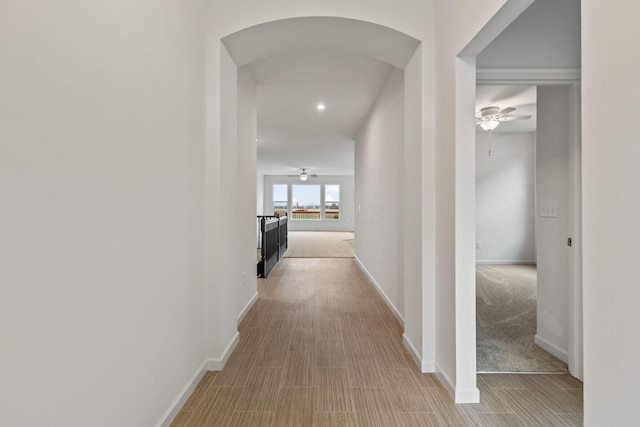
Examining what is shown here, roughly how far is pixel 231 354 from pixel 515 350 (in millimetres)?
2291

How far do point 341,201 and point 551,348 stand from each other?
41.1 ft

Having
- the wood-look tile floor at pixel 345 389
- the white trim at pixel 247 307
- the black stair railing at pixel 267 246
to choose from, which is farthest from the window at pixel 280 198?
the wood-look tile floor at pixel 345 389

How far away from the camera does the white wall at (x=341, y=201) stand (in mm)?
14594

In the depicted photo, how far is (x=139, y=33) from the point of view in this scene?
4.72 feet

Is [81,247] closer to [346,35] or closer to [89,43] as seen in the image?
[89,43]

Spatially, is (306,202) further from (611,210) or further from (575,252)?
(611,210)

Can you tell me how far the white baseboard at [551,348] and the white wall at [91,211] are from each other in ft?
8.88

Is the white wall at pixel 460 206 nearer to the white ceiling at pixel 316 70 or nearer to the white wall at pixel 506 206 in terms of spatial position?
the white ceiling at pixel 316 70

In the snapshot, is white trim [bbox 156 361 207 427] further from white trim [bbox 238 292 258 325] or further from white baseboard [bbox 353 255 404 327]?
white baseboard [bbox 353 255 404 327]

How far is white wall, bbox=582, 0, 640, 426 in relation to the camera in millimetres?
874

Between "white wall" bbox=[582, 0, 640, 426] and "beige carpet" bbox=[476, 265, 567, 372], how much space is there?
154 cm

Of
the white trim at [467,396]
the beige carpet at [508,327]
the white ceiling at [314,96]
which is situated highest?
the white ceiling at [314,96]

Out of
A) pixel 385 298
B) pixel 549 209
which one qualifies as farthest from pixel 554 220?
pixel 385 298

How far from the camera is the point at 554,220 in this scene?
8.28 ft
